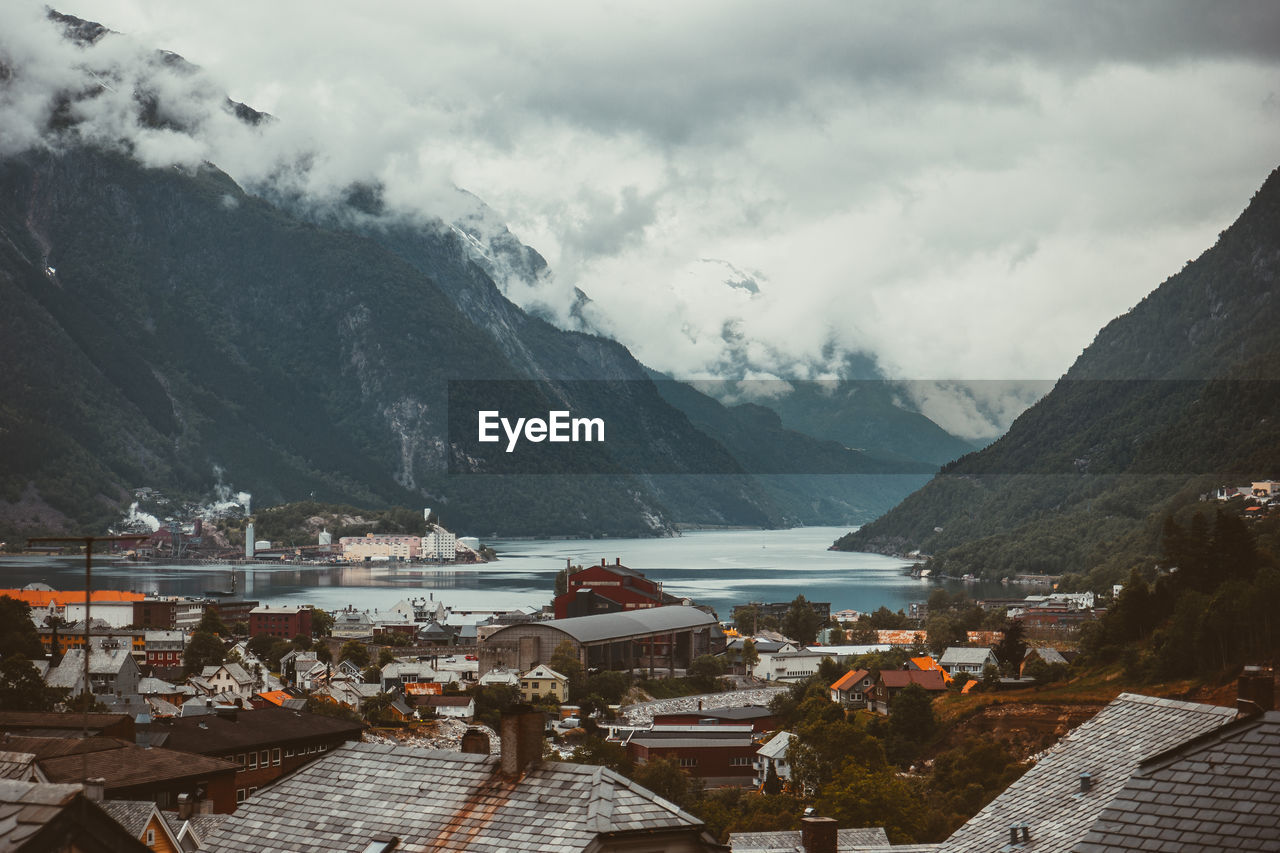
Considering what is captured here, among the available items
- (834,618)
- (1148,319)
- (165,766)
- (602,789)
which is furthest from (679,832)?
(1148,319)

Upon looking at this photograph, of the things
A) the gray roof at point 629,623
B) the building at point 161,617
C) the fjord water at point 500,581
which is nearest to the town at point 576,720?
the gray roof at point 629,623

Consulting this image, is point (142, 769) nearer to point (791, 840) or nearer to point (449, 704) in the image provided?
point (791, 840)

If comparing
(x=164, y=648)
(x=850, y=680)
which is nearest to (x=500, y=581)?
(x=164, y=648)

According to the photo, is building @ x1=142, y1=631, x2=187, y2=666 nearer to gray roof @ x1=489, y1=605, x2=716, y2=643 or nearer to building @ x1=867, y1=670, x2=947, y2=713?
gray roof @ x1=489, y1=605, x2=716, y2=643

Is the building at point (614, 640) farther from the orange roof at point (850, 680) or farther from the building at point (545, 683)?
the orange roof at point (850, 680)

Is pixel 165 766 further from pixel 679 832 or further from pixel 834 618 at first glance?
pixel 834 618

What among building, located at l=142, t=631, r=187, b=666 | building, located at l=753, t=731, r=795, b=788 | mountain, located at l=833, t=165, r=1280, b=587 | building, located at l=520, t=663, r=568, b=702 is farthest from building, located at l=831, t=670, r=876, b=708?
mountain, located at l=833, t=165, r=1280, b=587
